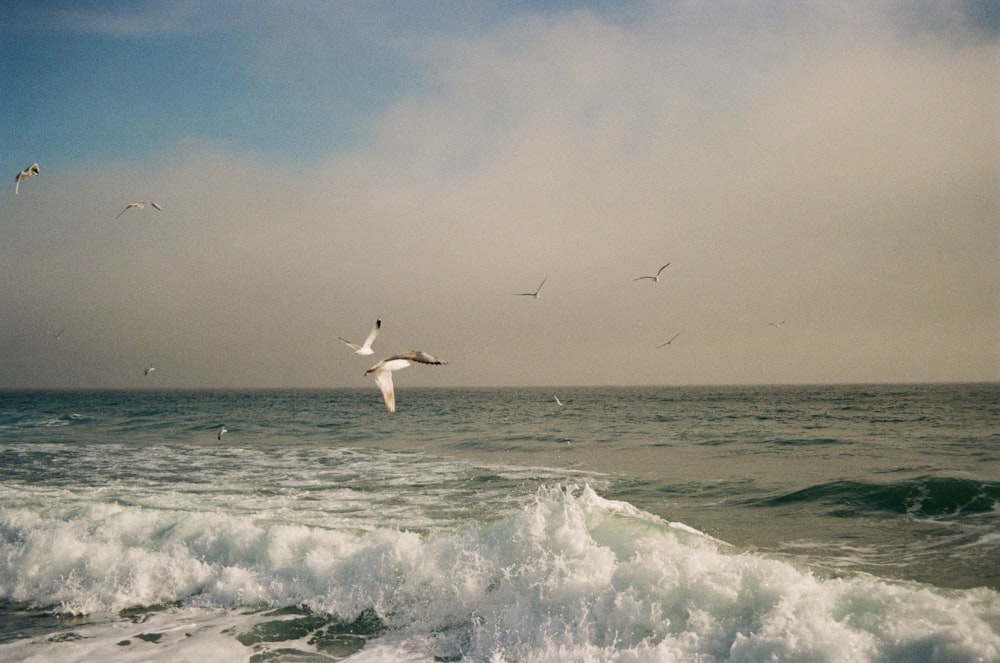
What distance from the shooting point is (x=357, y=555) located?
10.2m

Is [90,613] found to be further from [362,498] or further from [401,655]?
[362,498]

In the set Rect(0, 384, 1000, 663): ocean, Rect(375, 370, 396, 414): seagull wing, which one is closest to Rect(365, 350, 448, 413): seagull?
Rect(375, 370, 396, 414): seagull wing

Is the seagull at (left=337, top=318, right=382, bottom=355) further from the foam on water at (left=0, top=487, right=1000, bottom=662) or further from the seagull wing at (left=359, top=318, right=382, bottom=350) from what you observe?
the foam on water at (left=0, top=487, right=1000, bottom=662)

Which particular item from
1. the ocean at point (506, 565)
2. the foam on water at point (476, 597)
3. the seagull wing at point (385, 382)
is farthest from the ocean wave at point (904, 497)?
the seagull wing at point (385, 382)

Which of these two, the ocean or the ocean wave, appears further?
the ocean wave

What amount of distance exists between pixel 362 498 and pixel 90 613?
6.23 metres

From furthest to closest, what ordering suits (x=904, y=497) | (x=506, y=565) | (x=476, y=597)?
(x=904, y=497)
(x=506, y=565)
(x=476, y=597)

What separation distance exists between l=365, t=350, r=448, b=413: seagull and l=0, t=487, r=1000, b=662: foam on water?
3.74 m

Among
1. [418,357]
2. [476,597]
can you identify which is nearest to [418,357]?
[418,357]

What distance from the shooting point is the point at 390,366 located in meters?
5.87

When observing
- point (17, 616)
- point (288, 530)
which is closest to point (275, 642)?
point (288, 530)

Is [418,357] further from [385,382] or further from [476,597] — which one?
[476,597]

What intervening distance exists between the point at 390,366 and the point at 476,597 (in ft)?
15.0

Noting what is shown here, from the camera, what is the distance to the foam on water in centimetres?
722
